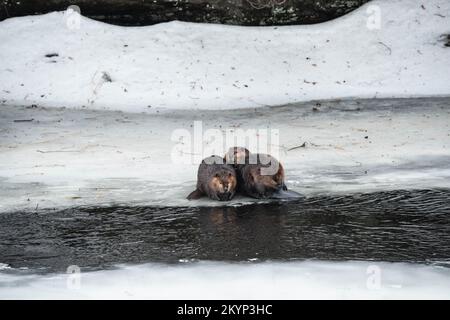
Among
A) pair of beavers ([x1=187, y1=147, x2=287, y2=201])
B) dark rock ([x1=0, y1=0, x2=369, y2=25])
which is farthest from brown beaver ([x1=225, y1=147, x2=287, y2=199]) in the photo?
dark rock ([x1=0, y1=0, x2=369, y2=25])

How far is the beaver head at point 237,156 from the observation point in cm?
649

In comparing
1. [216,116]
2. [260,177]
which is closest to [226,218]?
[260,177]

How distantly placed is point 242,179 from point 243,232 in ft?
4.14

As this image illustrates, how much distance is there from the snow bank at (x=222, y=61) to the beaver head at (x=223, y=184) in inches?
207

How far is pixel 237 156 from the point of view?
21.4 feet

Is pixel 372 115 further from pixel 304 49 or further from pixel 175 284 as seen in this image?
pixel 175 284

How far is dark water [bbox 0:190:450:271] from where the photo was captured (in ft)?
14.9


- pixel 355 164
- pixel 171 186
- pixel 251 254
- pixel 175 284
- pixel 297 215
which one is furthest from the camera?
pixel 355 164

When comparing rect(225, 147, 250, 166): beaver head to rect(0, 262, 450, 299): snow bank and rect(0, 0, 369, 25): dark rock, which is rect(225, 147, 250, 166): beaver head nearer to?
rect(0, 262, 450, 299): snow bank

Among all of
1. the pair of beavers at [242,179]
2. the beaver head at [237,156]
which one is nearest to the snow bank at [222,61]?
the beaver head at [237,156]

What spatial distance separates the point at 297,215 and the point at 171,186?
1603 mm

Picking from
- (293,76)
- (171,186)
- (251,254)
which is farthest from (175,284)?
(293,76)

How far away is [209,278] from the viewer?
4117 millimetres
